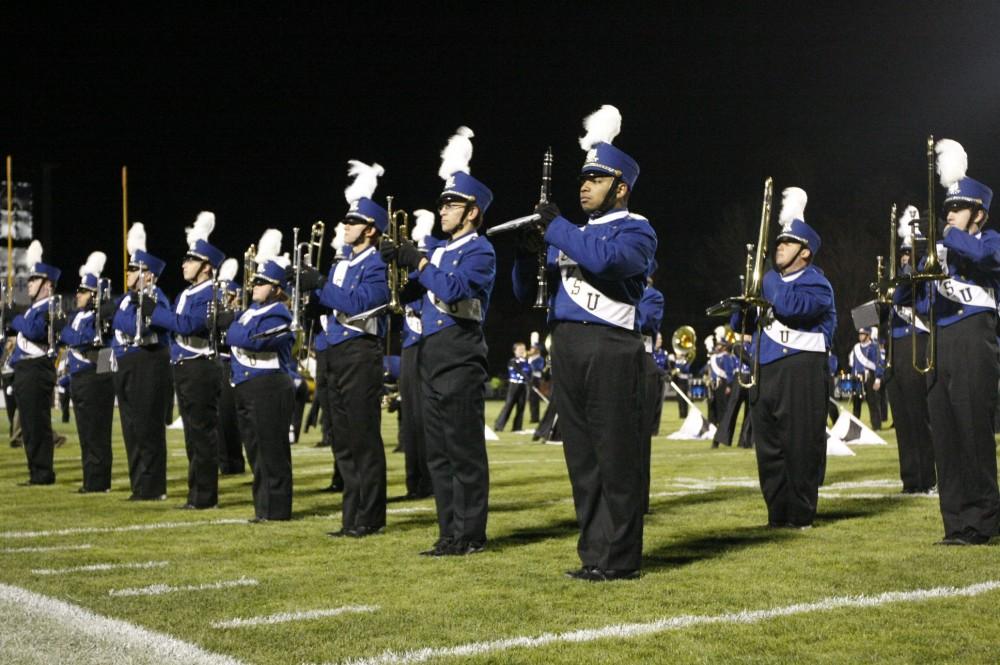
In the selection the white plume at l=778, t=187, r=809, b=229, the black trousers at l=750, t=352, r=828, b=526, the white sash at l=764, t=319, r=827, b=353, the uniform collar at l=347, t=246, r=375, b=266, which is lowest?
the black trousers at l=750, t=352, r=828, b=526

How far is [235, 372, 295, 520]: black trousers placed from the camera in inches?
368

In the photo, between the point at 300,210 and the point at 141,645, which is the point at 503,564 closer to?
the point at 141,645

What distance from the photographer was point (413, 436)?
1155cm

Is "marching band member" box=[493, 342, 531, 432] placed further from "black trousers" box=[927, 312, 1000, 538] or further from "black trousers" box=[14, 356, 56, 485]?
"black trousers" box=[927, 312, 1000, 538]

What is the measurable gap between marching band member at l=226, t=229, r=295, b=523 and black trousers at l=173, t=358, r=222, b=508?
0.90 m

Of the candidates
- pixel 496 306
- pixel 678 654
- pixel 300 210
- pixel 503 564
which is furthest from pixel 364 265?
pixel 496 306

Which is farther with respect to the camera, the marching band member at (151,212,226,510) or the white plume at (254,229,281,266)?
the marching band member at (151,212,226,510)

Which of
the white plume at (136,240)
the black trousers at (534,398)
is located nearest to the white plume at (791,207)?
the white plume at (136,240)

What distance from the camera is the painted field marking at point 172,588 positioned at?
6.13m

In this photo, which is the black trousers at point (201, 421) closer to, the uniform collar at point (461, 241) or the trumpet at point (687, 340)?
the uniform collar at point (461, 241)

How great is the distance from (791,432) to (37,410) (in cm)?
748

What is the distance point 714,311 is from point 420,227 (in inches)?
170

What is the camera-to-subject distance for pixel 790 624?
207 inches

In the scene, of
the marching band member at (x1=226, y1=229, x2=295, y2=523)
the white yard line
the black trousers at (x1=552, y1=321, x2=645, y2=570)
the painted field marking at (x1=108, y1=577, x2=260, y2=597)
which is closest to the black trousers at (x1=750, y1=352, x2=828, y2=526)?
the black trousers at (x1=552, y1=321, x2=645, y2=570)
